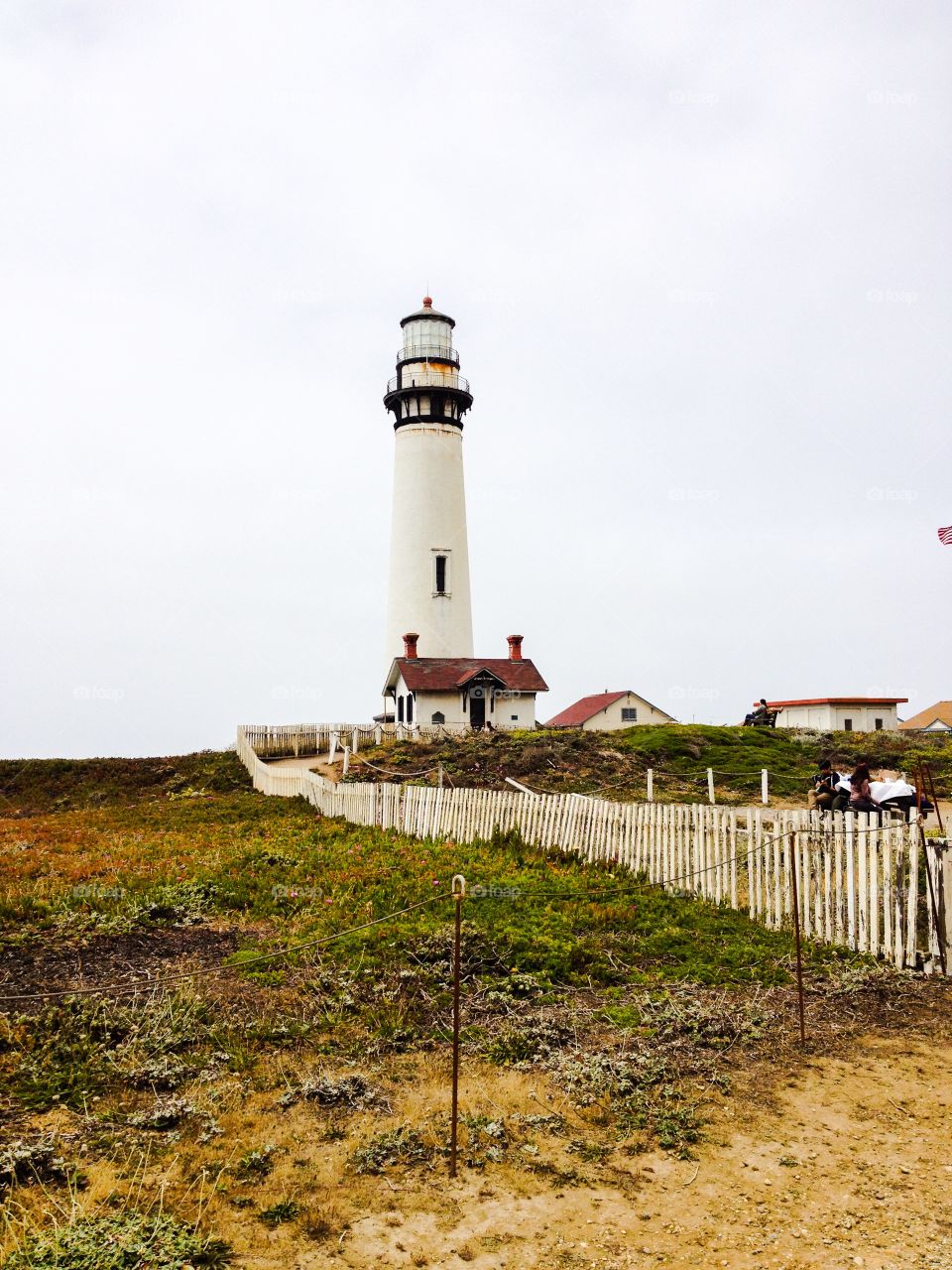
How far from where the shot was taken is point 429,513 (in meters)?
40.8

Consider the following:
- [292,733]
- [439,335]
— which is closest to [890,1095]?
[292,733]

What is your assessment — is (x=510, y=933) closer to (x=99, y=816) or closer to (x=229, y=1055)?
(x=229, y=1055)

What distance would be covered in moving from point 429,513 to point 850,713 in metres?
20.3

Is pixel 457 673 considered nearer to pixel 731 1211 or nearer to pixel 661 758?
pixel 661 758

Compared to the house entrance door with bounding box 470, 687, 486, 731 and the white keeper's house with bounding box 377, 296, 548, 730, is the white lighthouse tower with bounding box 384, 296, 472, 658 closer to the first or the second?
the white keeper's house with bounding box 377, 296, 548, 730

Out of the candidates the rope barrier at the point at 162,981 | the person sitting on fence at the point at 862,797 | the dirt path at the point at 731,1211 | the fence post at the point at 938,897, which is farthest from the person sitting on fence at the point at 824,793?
the dirt path at the point at 731,1211

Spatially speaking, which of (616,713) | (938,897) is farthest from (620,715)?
(938,897)

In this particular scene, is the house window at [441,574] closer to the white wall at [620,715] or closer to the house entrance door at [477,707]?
the house entrance door at [477,707]

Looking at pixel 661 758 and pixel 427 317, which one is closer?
pixel 661 758

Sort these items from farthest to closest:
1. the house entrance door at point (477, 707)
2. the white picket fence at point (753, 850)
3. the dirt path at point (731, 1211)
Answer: the house entrance door at point (477, 707) → the white picket fence at point (753, 850) → the dirt path at point (731, 1211)

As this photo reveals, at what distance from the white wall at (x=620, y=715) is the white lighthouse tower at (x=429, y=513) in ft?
21.1

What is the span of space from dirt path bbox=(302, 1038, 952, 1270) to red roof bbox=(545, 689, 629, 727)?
34.9 meters

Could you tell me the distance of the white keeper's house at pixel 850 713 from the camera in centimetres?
3909

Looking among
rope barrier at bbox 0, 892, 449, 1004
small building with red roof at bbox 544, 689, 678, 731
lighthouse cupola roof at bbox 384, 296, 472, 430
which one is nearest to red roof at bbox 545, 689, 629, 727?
small building with red roof at bbox 544, 689, 678, 731
